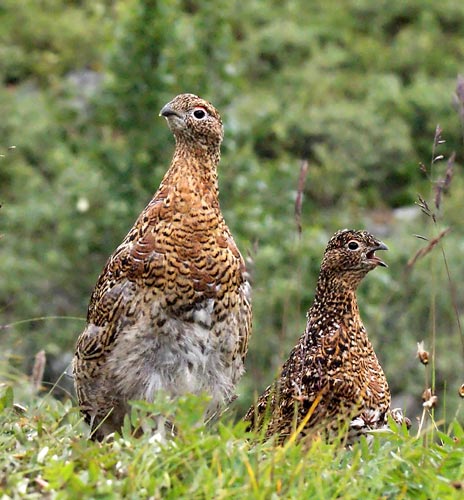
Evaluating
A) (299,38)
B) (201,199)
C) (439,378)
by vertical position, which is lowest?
(439,378)

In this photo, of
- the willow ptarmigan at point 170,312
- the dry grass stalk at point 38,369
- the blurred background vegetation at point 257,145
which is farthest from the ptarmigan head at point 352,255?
the dry grass stalk at point 38,369

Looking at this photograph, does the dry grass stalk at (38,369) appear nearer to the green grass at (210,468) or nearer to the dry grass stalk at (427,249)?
the green grass at (210,468)

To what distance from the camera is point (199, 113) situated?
A: 18.7ft

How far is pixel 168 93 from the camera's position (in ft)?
36.0

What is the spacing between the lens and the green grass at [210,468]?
3771 mm

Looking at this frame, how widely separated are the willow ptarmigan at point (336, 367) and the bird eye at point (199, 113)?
963 millimetres

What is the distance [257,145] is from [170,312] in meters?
9.98

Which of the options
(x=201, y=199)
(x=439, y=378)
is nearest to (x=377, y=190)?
(x=439, y=378)

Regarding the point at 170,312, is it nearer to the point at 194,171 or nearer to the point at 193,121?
the point at 194,171

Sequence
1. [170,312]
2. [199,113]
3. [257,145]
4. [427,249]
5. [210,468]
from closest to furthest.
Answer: [210,468] < [427,249] < [170,312] < [199,113] < [257,145]

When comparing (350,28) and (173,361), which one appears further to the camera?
(350,28)

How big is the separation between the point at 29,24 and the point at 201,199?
11862 mm

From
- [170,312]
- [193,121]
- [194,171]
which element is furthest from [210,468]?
[193,121]

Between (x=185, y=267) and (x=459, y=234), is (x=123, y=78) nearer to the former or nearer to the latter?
(x=459, y=234)
